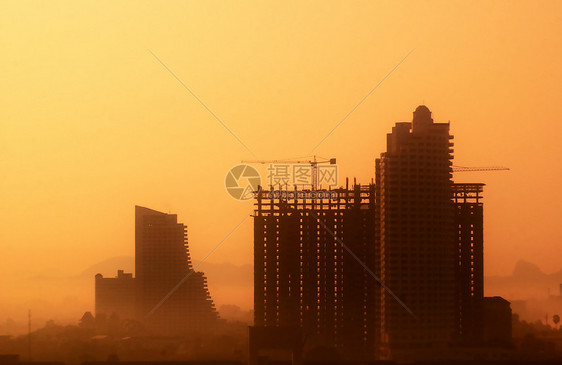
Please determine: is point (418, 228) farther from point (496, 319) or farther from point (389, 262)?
point (496, 319)

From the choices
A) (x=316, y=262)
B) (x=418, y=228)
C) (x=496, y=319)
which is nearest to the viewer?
(x=418, y=228)

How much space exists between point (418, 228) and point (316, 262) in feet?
112

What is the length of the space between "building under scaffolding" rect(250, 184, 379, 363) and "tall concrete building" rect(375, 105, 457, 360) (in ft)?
43.7

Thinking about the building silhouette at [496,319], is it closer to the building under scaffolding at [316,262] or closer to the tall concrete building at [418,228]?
the tall concrete building at [418,228]

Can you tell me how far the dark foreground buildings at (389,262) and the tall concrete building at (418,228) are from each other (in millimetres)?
147

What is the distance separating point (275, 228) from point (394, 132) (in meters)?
36.5

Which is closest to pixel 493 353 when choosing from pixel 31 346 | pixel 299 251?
pixel 299 251

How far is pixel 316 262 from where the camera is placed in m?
184

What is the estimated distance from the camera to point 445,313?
153000 millimetres

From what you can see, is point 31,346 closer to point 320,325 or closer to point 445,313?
point 320,325

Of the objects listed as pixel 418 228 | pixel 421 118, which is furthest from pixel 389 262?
pixel 421 118

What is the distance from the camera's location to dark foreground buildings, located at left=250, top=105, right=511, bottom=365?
15188cm

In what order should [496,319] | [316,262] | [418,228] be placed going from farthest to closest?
1. [316,262]
2. [496,319]
3. [418,228]

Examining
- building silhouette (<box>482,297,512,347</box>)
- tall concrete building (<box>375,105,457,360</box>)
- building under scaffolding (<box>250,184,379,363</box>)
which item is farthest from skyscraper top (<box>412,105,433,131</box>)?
building silhouette (<box>482,297,512,347</box>)
